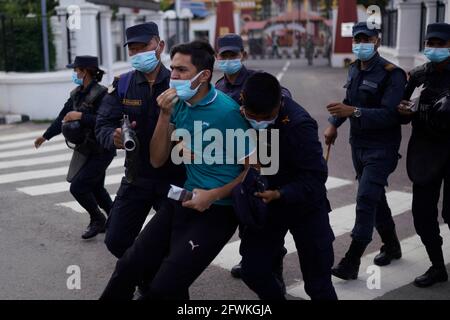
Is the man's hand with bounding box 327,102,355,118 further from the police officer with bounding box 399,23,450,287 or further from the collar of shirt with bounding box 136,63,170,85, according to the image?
the collar of shirt with bounding box 136,63,170,85

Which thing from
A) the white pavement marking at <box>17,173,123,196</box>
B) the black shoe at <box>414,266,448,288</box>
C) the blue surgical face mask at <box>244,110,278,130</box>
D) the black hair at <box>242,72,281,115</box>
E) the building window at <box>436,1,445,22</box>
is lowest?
the white pavement marking at <box>17,173,123,196</box>

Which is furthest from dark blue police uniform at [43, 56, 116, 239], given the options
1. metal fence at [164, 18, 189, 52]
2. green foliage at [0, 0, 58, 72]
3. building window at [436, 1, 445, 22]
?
metal fence at [164, 18, 189, 52]

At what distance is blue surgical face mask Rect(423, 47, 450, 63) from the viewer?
5.02 meters

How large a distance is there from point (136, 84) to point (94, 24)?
12464 millimetres

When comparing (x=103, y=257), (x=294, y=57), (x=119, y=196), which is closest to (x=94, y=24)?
(x=103, y=257)

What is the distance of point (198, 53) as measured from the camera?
3.95m

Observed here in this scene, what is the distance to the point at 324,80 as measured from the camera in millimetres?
25859

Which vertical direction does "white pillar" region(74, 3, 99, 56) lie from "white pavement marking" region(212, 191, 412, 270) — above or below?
above

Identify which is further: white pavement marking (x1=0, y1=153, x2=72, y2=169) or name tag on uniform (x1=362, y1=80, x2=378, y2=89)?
white pavement marking (x1=0, y1=153, x2=72, y2=169)

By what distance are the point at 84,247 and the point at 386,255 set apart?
9.33ft

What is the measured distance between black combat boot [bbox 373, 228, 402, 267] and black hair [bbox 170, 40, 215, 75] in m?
2.49

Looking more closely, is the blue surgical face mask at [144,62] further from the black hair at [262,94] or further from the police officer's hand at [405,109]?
the police officer's hand at [405,109]

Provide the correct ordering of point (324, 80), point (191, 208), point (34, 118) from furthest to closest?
point (324, 80) < point (34, 118) < point (191, 208)
